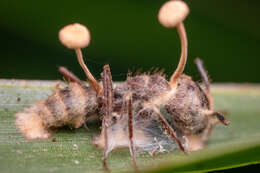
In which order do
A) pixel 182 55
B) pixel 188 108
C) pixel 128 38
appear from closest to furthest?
pixel 182 55 < pixel 188 108 < pixel 128 38

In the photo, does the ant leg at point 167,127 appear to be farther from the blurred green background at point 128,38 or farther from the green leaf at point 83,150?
the blurred green background at point 128,38

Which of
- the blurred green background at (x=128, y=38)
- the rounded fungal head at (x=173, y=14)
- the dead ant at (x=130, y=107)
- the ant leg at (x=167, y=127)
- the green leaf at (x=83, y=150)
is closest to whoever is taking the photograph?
the green leaf at (x=83, y=150)

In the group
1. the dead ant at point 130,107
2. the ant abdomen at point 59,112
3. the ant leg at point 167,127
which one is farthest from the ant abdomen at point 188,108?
the ant abdomen at point 59,112

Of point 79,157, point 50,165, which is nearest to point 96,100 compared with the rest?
point 79,157

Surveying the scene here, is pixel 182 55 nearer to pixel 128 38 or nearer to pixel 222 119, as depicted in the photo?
pixel 222 119

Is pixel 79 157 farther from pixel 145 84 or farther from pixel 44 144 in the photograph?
pixel 145 84

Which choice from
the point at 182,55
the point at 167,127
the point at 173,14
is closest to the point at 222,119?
the point at 167,127

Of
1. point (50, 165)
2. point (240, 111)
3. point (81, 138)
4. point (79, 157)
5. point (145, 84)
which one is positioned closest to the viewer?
point (50, 165)
